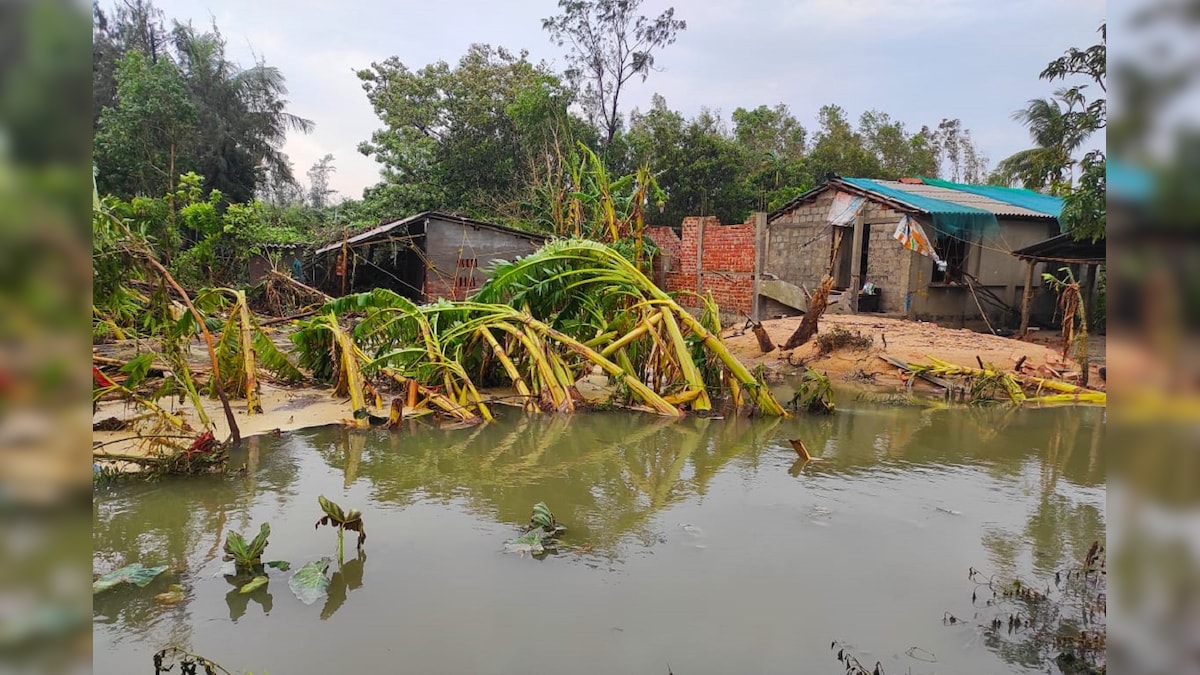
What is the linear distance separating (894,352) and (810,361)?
1325 millimetres

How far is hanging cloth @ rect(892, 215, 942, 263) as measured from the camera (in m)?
15.3

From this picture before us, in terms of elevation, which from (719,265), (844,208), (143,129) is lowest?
(719,265)

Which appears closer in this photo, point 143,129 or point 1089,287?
point 1089,287

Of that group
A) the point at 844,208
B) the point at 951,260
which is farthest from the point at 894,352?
the point at 951,260

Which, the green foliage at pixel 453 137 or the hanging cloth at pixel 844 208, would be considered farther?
the green foliage at pixel 453 137

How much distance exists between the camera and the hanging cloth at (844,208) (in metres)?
16.6

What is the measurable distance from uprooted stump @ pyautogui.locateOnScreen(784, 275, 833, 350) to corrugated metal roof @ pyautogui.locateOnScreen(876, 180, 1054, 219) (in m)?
6.26

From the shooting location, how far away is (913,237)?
1538cm

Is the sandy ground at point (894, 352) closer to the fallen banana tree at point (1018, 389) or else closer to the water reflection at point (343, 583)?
the fallen banana tree at point (1018, 389)

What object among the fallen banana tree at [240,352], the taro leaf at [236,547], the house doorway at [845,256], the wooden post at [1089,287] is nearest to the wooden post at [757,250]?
the house doorway at [845,256]

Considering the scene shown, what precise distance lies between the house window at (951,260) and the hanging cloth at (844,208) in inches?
78.3

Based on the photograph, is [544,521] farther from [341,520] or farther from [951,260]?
[951,260]
